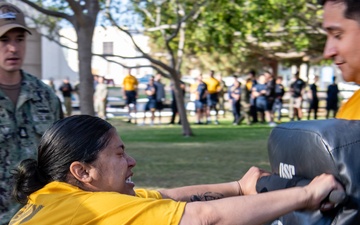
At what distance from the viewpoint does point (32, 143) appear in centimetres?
418

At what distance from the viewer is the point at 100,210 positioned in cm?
239

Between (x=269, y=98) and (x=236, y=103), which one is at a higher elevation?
(x=269, y=98)

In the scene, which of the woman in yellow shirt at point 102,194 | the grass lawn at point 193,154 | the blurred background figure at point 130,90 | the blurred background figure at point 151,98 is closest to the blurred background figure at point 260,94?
the grass lawn at point 193,154

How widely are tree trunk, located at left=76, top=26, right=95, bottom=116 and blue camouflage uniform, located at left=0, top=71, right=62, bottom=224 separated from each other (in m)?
5.97

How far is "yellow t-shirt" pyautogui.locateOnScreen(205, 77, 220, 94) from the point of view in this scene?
25.5 metres

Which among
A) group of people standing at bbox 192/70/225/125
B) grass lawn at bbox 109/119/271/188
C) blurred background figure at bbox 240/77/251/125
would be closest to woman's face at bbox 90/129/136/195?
grass lawn at bbox 109/119/271/188

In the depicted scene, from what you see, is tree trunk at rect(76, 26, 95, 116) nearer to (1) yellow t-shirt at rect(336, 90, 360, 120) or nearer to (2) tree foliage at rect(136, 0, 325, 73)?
(1) yellow t-shirt at rect(336, 90, 360, 120)

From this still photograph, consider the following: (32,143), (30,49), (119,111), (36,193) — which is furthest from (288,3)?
(36,193)

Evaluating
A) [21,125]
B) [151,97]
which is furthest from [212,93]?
[21,125]

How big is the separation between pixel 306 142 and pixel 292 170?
0.51 ft

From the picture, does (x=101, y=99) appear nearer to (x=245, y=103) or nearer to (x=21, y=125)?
(x=245, y=103)

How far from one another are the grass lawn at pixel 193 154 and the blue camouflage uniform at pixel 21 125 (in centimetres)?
547

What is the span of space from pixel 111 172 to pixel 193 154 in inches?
451

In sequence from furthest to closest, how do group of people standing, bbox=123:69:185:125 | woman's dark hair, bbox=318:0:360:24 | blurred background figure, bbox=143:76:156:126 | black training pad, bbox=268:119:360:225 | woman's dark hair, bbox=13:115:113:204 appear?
1. group of people standing, bbox=123:69:185:125
2. blurred background figure, bbox=143:76:156:126
3. woman's dark hair, bbox=13:115:113:204
4. woman's dark hair, bbox=318:0:360:24
5. black training pad, bbox=268:119:360:225
